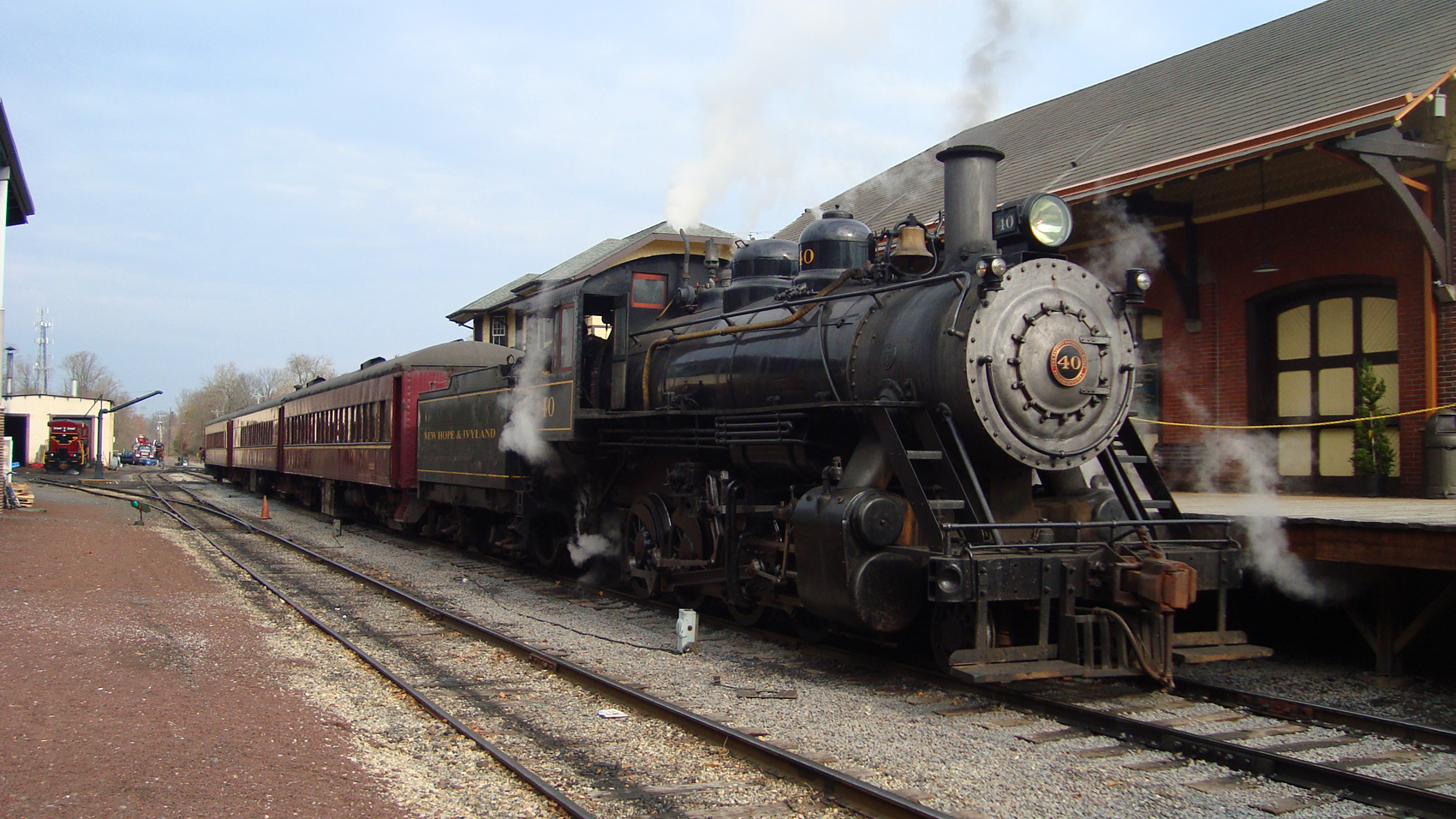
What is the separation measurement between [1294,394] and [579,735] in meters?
8.91

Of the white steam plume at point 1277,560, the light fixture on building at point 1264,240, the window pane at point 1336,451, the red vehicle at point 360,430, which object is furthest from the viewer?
the red vehicle at point 360,430

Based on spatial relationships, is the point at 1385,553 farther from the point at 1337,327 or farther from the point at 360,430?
the point at 360,430

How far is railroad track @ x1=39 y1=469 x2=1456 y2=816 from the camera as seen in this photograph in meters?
4.29

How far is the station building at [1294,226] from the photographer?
349 inches

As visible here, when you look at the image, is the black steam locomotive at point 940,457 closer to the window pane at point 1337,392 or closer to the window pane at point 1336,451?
the window pane at point 1336,451

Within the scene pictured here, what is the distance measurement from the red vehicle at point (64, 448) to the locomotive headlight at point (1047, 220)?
185 ft

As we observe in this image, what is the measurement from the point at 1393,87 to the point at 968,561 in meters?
6.52

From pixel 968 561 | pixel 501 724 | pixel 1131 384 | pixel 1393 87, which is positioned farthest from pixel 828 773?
pixel 1393 87

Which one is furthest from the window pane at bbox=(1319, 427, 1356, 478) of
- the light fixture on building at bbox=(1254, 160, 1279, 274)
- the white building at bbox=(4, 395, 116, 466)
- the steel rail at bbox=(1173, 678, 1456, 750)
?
the white building at bbox=(4, 395, 116, 466)

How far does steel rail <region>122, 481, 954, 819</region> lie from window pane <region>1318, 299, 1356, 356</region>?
8.25 metres

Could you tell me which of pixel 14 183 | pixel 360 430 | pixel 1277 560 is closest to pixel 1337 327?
pixel 1277 560

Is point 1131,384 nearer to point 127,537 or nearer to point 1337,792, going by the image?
point 1337,792

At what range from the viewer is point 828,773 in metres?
4.32

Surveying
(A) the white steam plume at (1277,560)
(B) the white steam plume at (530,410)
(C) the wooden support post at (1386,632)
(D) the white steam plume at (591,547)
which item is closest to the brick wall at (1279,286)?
(A) the white steam plume at (1277,560)
